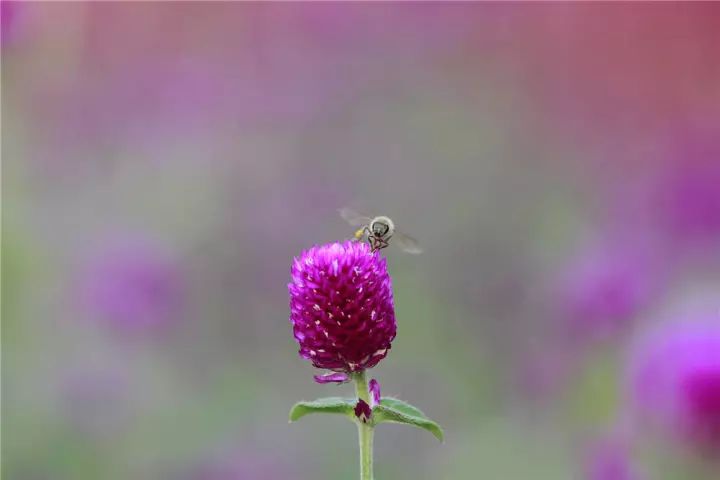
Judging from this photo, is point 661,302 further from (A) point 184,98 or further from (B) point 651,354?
(A) point 184,98

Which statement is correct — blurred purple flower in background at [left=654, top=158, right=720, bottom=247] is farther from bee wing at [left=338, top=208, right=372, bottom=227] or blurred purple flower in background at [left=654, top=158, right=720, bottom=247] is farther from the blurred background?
bee wing at [left=338, top=208, right=372, bottom=227]

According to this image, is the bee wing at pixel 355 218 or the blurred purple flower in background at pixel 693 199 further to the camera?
the blurred purple flower in background at pixel 693 199

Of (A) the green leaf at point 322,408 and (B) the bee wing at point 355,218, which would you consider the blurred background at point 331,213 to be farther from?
(A) the green leaf at point 322,408

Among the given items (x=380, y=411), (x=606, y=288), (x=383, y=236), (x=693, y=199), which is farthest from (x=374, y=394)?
(x=693, y=199)

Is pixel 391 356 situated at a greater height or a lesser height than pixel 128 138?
lesser

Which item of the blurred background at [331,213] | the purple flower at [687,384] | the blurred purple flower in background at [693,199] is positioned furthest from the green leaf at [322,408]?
the blurred purple flower in background at [693,199]

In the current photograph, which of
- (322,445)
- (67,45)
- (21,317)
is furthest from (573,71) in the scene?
(21,317)

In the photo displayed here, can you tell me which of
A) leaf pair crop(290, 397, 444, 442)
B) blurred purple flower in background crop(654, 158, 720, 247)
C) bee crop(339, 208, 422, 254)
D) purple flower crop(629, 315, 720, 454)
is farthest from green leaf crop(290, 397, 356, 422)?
blurred purple flower in background crop(654, 158, 720, 247)
